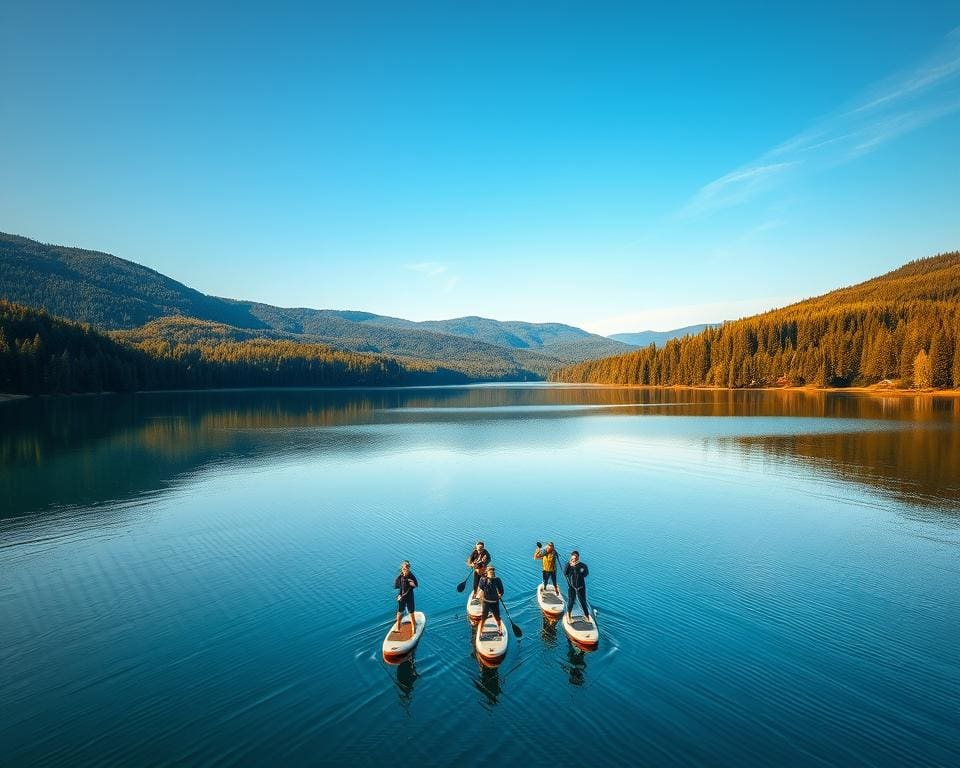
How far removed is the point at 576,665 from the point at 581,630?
4.28ft

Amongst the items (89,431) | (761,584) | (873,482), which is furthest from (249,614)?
(89,431)

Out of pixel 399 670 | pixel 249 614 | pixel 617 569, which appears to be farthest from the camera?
pixel 617 569

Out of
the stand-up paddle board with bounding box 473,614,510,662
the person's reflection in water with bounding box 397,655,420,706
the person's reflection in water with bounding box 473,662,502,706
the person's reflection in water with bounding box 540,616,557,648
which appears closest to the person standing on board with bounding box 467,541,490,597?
the stand-up paddle board with bounding box 473,614,510,662

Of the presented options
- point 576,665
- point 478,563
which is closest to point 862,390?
point 478,563

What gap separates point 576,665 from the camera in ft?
52.5

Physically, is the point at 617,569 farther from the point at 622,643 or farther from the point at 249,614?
the point at 249,614

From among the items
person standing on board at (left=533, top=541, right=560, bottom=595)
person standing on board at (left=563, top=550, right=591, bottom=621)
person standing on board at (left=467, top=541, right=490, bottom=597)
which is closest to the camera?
person standing on board at (left=563, top=550, right=591, bottom=621)

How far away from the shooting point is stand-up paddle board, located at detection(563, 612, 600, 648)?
16.8m

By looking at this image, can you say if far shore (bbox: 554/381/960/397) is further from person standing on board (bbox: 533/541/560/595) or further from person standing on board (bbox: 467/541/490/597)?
person standing on board (bbox: 467/541/490/597)

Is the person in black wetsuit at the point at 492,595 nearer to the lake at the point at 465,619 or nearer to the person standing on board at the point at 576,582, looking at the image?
the lake at the point at 465,619

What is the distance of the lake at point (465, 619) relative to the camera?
12.7 m

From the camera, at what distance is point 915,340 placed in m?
132

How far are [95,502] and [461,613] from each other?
2890 cm

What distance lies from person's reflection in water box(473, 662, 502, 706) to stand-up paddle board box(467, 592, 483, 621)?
249 centimetres
